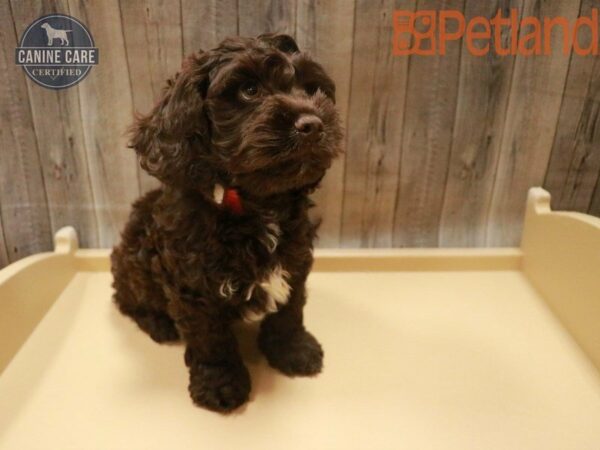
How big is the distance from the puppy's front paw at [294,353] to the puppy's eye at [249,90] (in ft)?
2.31

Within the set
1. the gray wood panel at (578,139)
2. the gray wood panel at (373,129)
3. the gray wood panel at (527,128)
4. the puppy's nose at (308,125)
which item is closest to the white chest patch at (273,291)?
the puppy's nose at (308,125)

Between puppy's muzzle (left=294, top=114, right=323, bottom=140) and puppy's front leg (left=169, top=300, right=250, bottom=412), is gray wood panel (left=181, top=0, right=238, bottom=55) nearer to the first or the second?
puppy's muzzle (left=294, top=114, right=323, bottom=140)

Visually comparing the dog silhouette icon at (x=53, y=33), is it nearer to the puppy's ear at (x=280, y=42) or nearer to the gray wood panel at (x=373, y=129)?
the puppy's ear at (x=280, y=42)

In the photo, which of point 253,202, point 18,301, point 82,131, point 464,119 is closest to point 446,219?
point 464,119

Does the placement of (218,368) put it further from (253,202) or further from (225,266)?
(253,202)

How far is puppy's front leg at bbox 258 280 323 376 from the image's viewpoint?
4.66 ft

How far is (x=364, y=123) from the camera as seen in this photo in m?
1.73

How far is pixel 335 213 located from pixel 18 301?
107 centimetres

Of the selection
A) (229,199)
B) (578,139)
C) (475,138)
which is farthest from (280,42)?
(578,139)

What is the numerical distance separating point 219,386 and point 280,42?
2.83 feet

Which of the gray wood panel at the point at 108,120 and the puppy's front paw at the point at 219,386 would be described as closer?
the puppy's front paw at the point at 219,386

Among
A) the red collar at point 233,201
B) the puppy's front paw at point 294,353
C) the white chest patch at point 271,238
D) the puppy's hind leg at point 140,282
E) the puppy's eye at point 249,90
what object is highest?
the puppy's eye at point 249,90

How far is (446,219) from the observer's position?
190cm

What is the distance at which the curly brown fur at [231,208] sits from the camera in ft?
3.49
